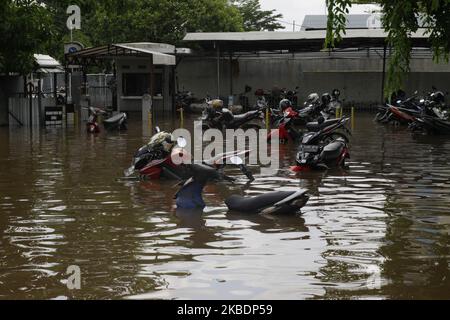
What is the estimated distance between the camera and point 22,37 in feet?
80.1

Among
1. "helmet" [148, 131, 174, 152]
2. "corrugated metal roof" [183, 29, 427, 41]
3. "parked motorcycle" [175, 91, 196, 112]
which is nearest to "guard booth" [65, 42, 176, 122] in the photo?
"parked motorcycle" [175, 91, 196, 112]

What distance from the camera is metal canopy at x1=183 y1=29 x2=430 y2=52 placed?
3317 centimetres

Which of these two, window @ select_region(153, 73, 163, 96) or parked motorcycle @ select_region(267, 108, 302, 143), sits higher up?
window @ select_region(153, 73, 163, 96)

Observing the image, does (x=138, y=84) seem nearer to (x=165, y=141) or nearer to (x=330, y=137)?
(x=330, y=137)

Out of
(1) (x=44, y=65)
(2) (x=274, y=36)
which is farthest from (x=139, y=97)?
(1) (x=44, y=65)

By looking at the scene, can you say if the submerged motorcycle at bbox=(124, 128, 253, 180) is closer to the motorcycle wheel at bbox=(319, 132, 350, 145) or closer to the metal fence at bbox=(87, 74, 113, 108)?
the motorcycle wheel at bbox=(319, 132, 350, 145)

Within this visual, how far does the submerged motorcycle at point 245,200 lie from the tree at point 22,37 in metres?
14.0

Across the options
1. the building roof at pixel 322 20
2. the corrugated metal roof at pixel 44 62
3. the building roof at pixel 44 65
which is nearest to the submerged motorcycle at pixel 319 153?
the building roof at pixel 44 65

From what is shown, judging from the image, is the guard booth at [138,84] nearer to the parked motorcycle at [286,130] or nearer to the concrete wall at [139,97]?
the concrete wall at [139,97]

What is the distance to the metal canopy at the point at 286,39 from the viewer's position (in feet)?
109

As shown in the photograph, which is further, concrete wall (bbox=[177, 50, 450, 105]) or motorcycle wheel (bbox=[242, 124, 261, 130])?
concrete wall (bbox=[177, 50, 450, 105])

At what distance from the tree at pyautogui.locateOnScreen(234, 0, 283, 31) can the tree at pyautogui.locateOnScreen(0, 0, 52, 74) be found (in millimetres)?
44357

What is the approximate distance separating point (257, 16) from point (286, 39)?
1401 inches
